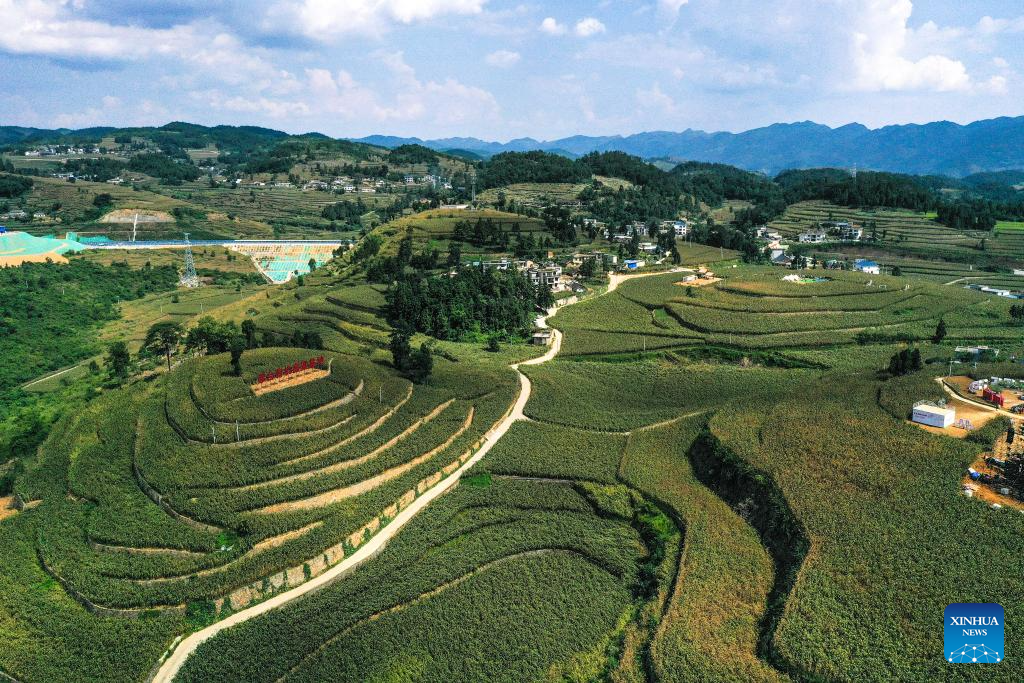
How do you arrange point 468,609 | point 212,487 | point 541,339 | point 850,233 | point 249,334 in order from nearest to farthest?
point 468,609 → point 212,487 → point 249,334 → point 541,339 → point 850,233

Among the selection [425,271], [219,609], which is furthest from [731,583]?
[425,271]

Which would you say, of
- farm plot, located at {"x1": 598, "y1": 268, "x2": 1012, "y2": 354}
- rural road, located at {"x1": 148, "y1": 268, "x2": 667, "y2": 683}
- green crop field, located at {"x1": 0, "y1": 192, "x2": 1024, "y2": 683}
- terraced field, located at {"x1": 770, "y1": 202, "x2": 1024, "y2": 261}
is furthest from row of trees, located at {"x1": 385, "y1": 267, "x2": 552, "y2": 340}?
terraced field, located at {"x1": 770, "y1": 202, "x2": 1024, "y2": 261}

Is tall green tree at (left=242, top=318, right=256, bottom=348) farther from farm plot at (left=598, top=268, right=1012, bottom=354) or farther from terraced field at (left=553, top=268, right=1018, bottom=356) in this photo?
farm plot at (left=598, top=268, right=1012, bottom=354)

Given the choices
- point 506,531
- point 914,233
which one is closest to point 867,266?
point 914,233

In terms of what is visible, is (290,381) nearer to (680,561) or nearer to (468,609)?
(468,609)

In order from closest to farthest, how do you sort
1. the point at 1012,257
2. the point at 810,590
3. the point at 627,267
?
1. the point at 810,590
2. the point at 627,267
3. the point at 1012,257

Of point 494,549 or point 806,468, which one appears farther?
point 806,468

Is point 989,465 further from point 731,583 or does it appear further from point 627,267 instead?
point 627,267
